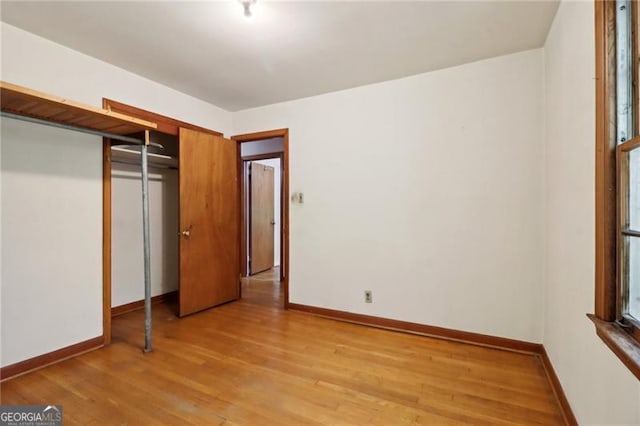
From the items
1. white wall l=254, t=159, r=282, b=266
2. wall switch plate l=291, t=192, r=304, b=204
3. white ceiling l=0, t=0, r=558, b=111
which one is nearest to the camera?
white ceiling l=0, t=0, r=558, b=111

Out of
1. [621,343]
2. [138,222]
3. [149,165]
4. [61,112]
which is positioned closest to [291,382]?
[621,343]

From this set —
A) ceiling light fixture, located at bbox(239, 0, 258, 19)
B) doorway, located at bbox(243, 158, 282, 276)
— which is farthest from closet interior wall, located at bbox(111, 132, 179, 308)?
ceiling light fixture, located at bbox(239, 0, 258, 19)

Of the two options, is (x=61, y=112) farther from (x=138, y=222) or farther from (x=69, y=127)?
(x=138, y=222)

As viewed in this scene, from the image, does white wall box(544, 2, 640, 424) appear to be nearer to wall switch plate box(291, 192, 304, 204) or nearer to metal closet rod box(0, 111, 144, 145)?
wall switch plate box(291, 192, 304, 204)

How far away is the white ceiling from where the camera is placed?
180 cm

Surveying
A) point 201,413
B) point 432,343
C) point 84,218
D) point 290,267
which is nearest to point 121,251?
point 84,218

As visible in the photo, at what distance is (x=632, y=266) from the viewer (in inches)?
40.8

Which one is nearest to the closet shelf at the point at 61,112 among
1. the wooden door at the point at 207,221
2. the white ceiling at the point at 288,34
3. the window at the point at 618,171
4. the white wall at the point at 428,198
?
the white ceiling at the point at 288,34

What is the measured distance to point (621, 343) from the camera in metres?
0.91

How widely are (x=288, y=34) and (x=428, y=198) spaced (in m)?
1.79

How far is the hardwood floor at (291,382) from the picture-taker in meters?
1.61

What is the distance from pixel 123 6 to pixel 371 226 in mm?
2536

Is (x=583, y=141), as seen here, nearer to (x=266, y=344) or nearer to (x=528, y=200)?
(x=528, y=200)

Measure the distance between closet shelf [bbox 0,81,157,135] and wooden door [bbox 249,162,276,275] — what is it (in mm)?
2952
